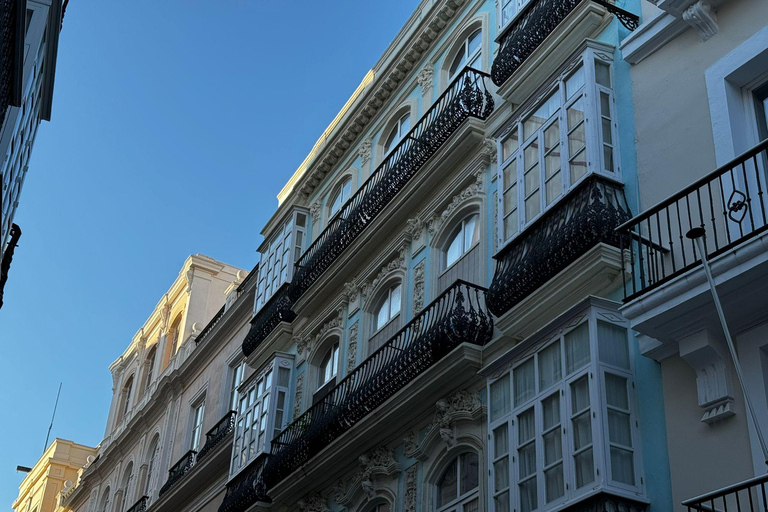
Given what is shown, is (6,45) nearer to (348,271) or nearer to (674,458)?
(348,271)

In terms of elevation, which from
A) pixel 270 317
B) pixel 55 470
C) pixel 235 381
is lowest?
pixel 270 317

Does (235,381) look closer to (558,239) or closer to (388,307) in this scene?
(388,307)

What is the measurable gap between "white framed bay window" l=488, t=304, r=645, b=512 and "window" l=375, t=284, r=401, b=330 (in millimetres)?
5540

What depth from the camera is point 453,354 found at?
40.6 feet

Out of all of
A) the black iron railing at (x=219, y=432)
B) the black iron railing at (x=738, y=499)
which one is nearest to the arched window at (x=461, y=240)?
the black iron railing at (x=738, y=499)

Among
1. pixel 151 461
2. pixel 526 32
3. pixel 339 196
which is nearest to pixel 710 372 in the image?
pixel 526 32

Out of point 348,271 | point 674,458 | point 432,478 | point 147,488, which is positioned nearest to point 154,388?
point 147,488

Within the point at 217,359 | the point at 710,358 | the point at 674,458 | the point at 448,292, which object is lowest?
the point at 674,458

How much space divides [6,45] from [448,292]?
238 inches

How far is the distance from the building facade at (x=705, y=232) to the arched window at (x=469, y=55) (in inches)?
209

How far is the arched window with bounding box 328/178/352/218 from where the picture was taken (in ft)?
65.8

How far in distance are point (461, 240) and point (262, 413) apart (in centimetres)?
553

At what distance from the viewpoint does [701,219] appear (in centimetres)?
878

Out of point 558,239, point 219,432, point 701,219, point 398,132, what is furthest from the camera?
point 219,432
